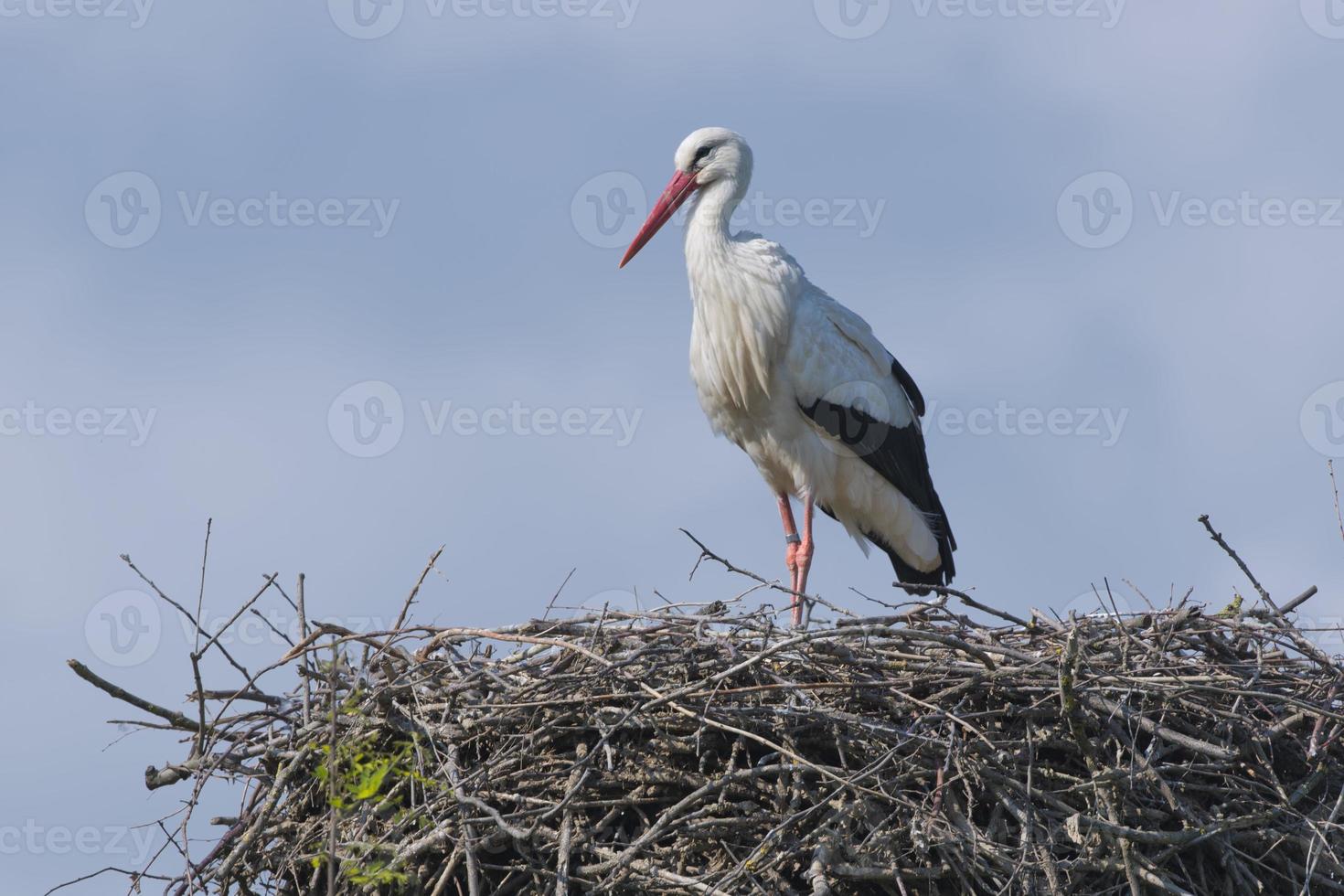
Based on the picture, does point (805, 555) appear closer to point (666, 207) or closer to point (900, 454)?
point (900, 454)

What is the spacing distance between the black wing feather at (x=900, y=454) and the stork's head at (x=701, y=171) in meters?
0.90

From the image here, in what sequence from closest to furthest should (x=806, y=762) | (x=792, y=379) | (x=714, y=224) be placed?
(x=806, y=762)
(x=792, y=379)
(x=714, y=224)

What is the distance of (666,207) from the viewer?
5.91 metres

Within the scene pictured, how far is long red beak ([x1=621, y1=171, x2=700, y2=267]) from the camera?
591 centimetres

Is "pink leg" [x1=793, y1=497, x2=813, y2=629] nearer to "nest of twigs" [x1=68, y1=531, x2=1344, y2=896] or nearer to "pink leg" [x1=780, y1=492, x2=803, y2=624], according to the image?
"pink leg" [x1=780, y1=492, x2=803, y2=624]

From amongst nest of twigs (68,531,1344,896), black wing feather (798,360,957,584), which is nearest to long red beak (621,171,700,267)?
black wing feather (798,360,957,584)

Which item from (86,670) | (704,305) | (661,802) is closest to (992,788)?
(661,802)

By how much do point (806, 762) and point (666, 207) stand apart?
2879mm

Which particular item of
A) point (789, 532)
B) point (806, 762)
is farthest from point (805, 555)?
point (806, 762)

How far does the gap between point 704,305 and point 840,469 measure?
2.62 ft

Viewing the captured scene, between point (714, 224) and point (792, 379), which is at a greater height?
point (714, 224)

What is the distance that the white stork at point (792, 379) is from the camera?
5594 millimetres

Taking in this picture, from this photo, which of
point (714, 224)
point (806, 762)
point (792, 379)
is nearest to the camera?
point (806, 762)

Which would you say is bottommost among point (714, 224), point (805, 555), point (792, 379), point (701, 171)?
point (805, 555)
